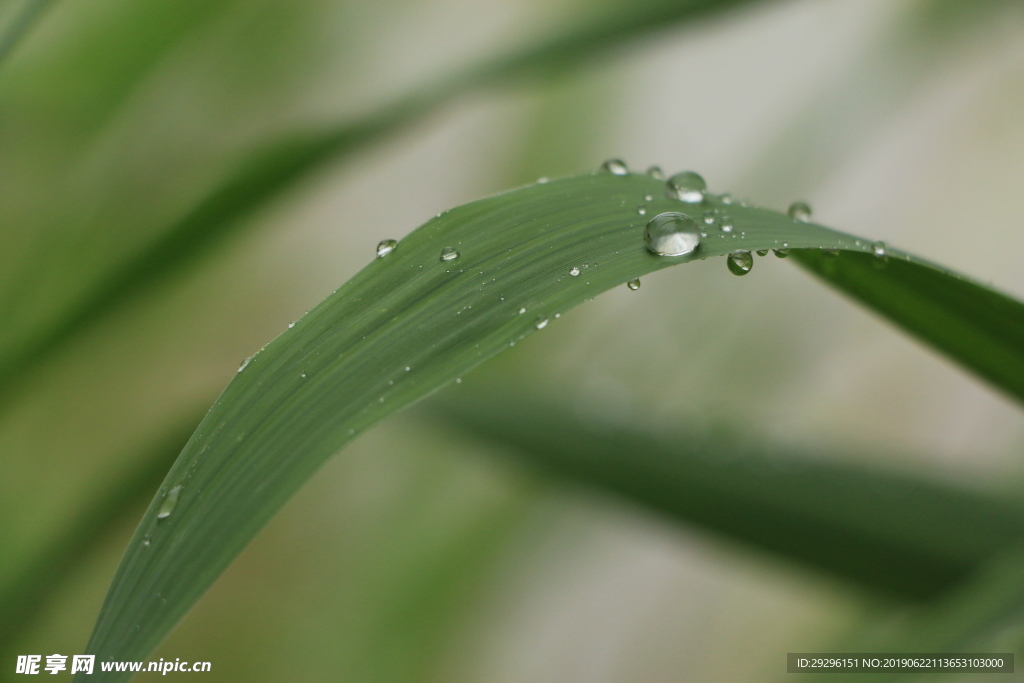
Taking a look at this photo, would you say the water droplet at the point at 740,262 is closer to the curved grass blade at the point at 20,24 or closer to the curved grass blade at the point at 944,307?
the curved grass blade at the point at 944,307

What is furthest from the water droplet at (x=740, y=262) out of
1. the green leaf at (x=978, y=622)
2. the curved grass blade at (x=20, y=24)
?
the curved grass blade at (x=20, y=24)

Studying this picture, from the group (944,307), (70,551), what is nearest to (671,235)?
(944,307)

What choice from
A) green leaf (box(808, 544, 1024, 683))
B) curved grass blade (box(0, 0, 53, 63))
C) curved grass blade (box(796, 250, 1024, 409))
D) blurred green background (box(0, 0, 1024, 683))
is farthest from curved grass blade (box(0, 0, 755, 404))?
green leaf (box(808, 544, 1024, 683))

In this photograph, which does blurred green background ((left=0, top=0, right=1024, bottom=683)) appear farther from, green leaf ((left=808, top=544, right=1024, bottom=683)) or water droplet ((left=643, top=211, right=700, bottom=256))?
water droplet ((left=643, top=211, right=700, bottom=256))

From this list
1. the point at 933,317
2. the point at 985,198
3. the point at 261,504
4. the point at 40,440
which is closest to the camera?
the point at 261,504

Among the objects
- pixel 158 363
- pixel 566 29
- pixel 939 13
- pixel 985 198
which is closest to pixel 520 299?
pixel 566 29

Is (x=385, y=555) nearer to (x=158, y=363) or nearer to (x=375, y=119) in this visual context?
(x=158, y=363)
